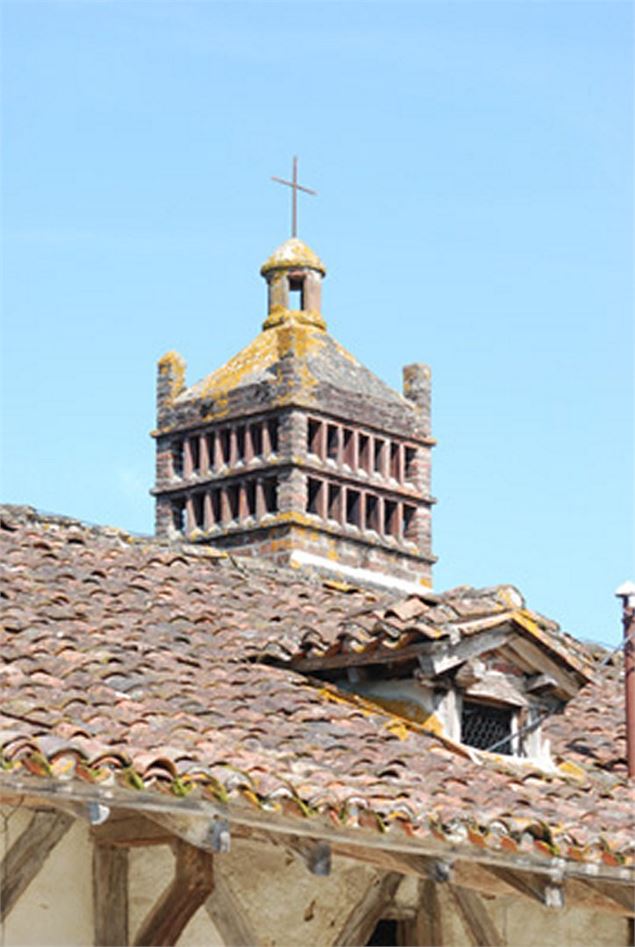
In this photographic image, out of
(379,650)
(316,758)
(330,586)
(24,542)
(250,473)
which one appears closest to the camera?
(316,758)

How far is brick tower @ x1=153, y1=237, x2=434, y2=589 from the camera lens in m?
49.8

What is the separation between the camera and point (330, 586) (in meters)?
18.9

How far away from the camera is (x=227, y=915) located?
12.8 m

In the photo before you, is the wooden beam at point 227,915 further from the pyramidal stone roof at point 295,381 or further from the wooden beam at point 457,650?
the pyramidal stone roof at point 295,381

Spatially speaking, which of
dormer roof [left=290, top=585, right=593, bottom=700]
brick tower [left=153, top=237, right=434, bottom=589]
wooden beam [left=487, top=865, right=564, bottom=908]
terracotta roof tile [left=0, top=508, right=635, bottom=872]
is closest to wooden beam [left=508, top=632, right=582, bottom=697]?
dormer roof [left=290, top=585, right=593, bottom=700]

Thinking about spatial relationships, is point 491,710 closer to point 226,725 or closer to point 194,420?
point 226,725

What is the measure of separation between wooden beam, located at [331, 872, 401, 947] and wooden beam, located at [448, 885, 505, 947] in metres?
0.38

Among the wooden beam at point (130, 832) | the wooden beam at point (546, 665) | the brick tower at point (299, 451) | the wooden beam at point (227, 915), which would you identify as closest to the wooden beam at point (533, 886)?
the wooden beam at point (227, 915)

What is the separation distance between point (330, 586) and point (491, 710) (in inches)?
113

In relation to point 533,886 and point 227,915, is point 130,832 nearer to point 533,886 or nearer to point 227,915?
point 227,915

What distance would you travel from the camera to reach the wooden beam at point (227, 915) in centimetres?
1281

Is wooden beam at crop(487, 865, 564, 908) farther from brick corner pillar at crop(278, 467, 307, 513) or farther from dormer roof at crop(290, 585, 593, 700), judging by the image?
brick corner pillar at crop(278, 467, 307, 513)

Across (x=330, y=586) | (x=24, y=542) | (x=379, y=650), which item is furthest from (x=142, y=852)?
(x=330, y=586)

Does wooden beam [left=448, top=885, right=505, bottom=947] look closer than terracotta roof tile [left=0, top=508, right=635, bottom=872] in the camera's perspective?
No
